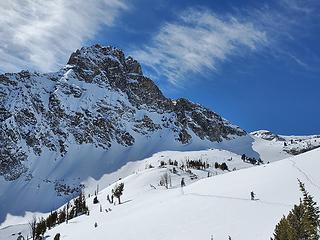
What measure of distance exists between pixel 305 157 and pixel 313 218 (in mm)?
43449

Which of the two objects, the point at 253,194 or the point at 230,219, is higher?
the point at 253,194

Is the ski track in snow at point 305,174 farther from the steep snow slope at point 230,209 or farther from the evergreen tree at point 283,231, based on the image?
the evergreen tree at point 283,231

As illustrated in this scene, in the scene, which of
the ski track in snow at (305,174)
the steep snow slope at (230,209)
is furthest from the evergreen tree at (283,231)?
the ski track in snow at (305,174)

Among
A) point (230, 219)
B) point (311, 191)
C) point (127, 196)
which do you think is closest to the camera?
point (230, 219)

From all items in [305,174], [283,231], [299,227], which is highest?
[305,174]

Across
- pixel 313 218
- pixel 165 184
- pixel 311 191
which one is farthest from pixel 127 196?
pixel 313 218

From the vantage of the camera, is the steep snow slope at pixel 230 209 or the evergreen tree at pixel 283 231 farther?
the steep snow slope at pixel 230 209

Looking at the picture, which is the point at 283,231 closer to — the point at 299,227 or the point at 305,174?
the point at 299,227

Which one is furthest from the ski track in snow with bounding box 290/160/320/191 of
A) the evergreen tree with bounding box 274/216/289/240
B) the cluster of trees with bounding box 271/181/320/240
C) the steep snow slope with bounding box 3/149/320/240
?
the evergreen tree with bounding box 274/216/289/240

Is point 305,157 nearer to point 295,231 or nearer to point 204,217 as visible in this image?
point 204,217

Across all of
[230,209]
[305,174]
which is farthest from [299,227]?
[305,174]

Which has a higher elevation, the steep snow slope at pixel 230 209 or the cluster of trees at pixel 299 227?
the steep snow slope at pixel 230 209

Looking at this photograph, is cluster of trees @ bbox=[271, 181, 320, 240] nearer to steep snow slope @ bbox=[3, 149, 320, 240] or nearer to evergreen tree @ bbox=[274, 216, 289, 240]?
evergreen tree @ bbox=[274, 216, 289, 240]

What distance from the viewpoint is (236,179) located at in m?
76.6
